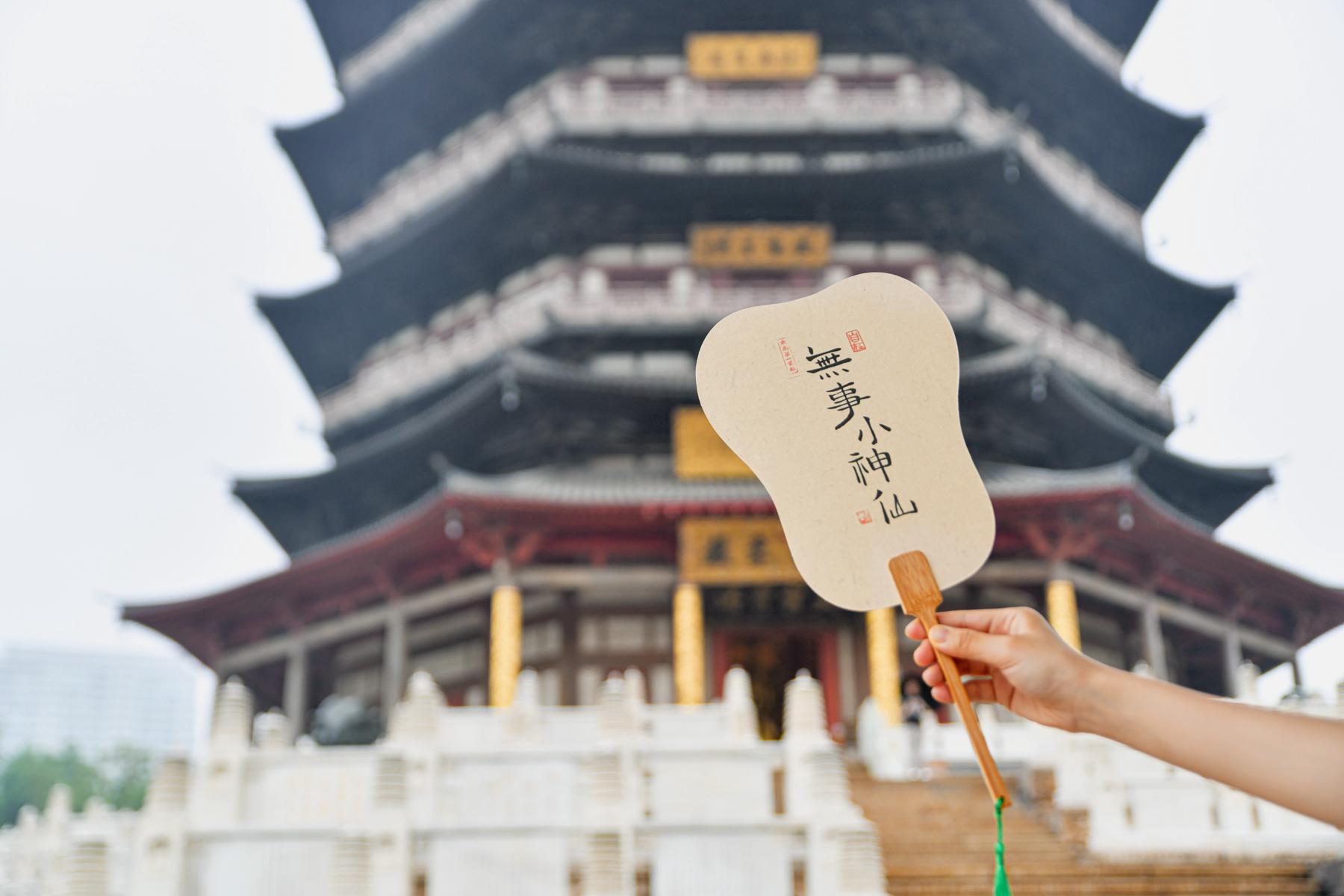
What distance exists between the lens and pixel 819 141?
61.4 ft

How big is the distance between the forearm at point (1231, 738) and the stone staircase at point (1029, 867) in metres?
7.58

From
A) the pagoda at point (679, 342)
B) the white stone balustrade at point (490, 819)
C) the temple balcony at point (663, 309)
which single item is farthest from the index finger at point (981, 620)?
the temple balcony at point (663, 309)

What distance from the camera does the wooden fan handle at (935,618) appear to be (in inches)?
70.4

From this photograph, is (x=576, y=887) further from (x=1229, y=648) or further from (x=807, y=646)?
(x=1229, y=648)

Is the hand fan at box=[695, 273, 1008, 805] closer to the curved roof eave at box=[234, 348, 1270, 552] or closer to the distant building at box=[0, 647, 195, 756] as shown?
the curved roof eave at box=[234, 348, 1270, 552]

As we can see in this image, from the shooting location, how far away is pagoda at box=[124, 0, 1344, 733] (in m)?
15.6

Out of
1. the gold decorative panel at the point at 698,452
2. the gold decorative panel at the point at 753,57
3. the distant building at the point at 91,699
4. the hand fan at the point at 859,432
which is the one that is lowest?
the hand fan at the point at 859,432

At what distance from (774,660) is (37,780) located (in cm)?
3102

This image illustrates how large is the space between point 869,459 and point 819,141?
17.2 m

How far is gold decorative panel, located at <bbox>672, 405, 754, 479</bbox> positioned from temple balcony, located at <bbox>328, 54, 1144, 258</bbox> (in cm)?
385

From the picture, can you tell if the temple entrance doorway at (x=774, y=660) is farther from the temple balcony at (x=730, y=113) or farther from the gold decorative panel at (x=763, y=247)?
the temple balcony at (x=730, y=113)

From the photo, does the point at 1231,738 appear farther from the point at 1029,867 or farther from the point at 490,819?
the point at 1029,867

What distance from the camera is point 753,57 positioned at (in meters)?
19.1

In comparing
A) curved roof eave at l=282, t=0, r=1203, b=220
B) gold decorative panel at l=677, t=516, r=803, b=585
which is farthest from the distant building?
gold decorative panel at l=677, t=516, r=803, b=585
